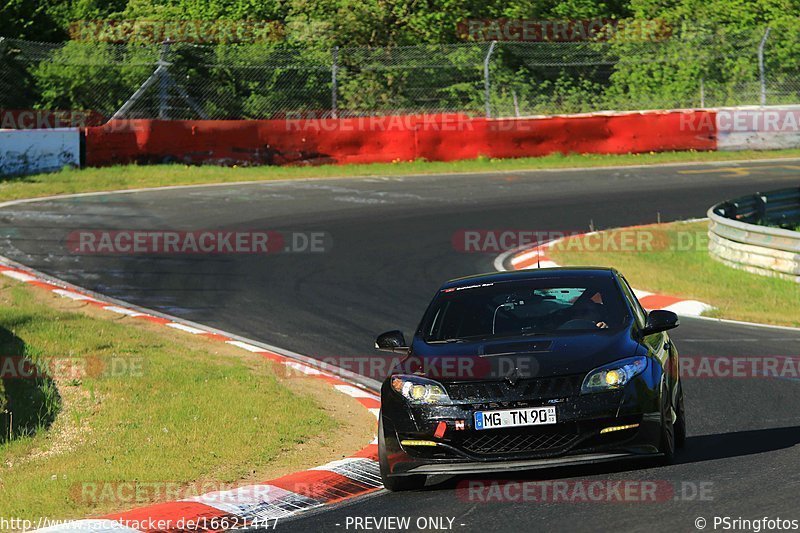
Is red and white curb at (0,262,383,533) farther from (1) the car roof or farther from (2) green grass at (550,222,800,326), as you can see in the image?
(2) green grass at (550,222,800,326)

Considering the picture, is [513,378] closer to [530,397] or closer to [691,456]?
[530,397]

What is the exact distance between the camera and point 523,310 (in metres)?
8.57

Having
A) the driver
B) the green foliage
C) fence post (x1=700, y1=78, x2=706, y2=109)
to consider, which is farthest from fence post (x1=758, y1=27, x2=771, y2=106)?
the driver

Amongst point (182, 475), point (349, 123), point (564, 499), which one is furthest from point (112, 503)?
point (349, 123)

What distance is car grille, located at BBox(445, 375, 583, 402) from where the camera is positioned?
288 inches

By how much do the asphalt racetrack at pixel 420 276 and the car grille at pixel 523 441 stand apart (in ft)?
1.11

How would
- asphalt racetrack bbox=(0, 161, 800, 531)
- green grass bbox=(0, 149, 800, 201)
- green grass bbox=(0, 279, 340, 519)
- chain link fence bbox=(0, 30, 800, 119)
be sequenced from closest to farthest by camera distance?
asphalt racetrack bbox=(0, 161, 800, 531) → green grass bbox=(0, 279, 340, 519) → green grass bbox=(0, 149, 800, 201) → chain link fence bbox=(0, 30, 800, 119)

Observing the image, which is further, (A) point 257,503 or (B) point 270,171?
(B) point 270,171

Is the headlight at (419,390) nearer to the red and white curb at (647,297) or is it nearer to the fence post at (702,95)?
the red and white curb at (647,297)

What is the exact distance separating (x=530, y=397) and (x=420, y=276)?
9.74 meters

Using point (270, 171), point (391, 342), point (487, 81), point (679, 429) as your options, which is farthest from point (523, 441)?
point (487, 81)

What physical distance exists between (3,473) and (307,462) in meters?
2.10

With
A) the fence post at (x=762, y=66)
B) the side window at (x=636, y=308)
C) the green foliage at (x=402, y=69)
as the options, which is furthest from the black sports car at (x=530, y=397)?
the fence post at (x=762, y=66)

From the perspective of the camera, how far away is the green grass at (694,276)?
15.2 metres
